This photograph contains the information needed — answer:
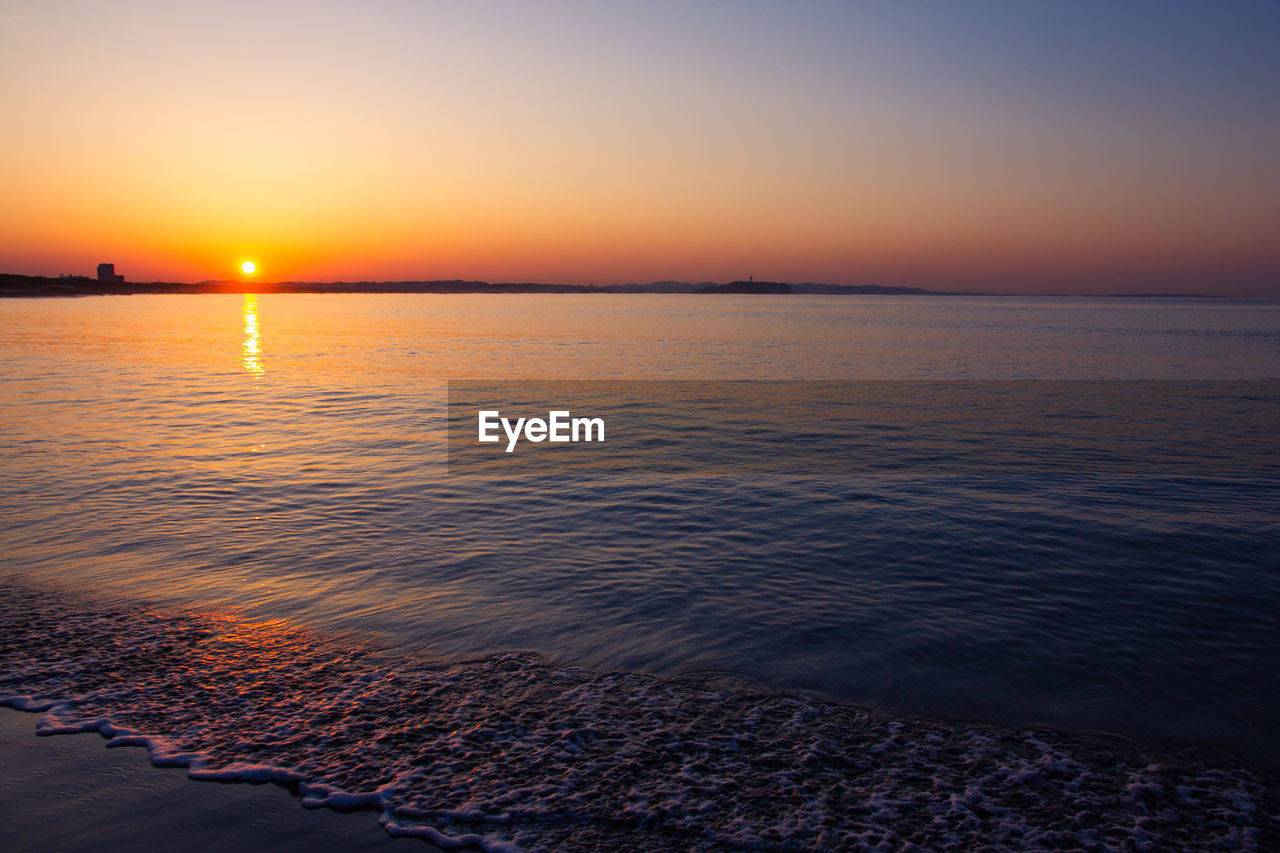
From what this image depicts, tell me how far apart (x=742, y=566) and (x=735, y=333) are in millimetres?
68362

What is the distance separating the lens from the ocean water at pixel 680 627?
6.21 m

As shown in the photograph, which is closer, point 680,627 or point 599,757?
point 599,757

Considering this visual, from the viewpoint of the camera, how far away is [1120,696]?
8.01m

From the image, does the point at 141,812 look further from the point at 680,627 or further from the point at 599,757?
the point at 680,627

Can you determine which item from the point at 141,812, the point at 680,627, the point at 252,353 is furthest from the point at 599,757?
the point at 252,353

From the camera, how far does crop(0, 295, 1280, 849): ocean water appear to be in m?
6.21

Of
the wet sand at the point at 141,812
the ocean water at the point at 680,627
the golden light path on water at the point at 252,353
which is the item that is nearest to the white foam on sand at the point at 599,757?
the ocean water at the point at 680,627

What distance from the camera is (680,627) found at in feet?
31.0

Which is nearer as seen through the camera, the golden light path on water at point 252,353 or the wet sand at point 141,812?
the wet sand at point 141,812

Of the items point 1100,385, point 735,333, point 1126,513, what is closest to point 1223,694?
point 1126,513

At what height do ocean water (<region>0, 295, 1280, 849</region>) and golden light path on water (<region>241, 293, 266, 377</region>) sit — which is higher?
golden light path on water (<region>241, 293, 266, 377</region>)

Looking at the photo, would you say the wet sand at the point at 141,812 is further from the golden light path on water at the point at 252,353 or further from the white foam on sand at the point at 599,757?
the golden light path on water at the point at 252,353

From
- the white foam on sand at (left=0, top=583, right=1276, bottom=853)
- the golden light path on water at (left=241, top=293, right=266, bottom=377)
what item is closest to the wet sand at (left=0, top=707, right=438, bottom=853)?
the white foam on sand at (left=0, top=583, right=1276, bottom=853)

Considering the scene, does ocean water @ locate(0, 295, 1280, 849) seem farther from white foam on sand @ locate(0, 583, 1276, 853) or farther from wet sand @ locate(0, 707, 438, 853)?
wet sand @ locate(0, 707, 438, 853)
